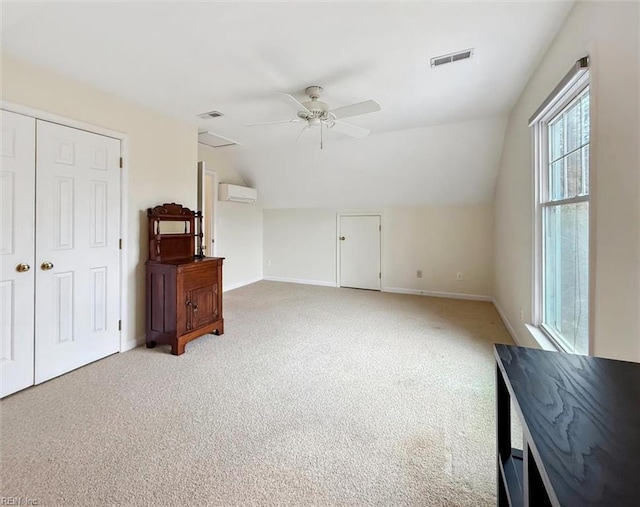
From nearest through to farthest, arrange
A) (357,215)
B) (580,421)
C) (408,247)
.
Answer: (580,421) → (408,247) → (357,215)

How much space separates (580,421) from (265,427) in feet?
5.49

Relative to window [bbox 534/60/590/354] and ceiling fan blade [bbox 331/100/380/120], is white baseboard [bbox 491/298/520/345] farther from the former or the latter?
ceiling fan blade [bbox 331/100/380/120]

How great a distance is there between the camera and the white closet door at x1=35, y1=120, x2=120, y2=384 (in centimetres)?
244

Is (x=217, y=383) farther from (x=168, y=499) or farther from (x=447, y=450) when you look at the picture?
(x=447, y=450)

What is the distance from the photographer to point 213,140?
15.0 ft

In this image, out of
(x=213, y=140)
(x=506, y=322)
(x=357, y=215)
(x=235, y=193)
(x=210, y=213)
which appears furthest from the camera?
(x=357, y=215)

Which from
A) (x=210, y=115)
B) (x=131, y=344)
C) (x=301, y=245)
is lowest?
(x=131, y=344)

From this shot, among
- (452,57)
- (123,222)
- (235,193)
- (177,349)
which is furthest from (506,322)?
(235,193)

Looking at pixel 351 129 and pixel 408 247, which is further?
pixel 408 247

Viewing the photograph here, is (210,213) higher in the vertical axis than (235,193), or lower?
lower

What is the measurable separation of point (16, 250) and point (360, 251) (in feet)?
15.8

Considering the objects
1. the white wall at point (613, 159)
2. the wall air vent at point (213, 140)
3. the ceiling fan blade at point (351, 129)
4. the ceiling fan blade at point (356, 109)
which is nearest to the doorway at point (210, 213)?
the wall air vent at point (213, 140)

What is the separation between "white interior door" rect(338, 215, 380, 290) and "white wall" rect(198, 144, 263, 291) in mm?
1826

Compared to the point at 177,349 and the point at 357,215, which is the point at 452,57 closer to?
the point at 177,349
